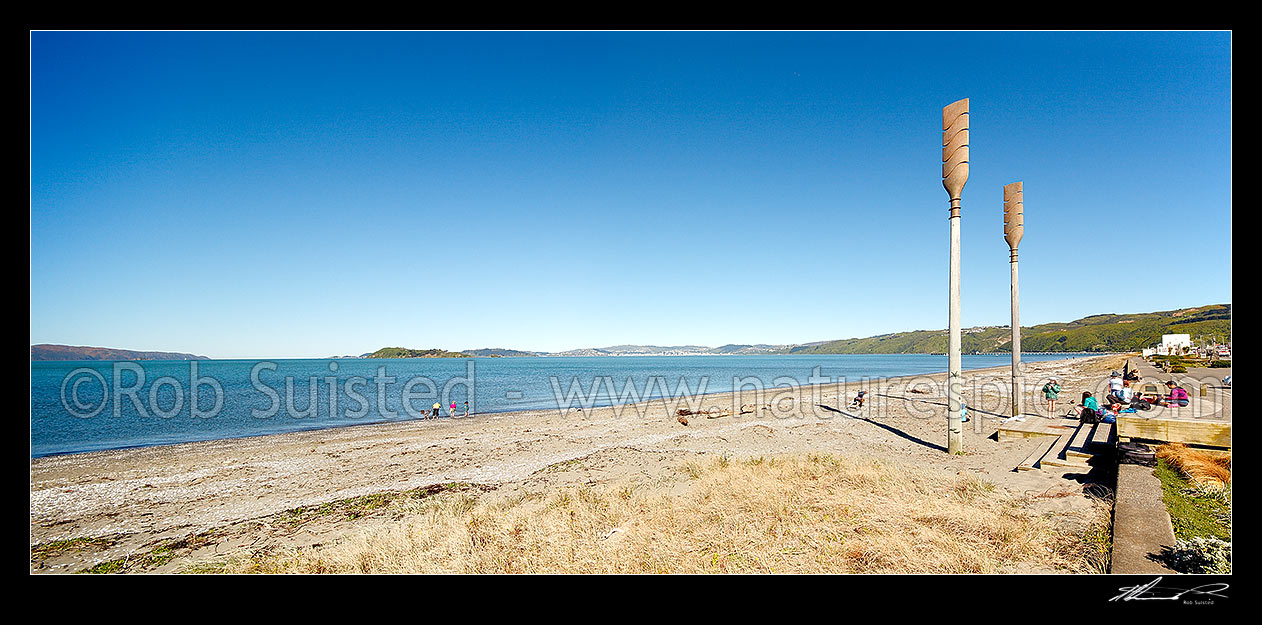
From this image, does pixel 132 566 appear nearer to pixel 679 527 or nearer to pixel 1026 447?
pixel 679 527

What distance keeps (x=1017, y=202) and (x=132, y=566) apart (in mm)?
18591

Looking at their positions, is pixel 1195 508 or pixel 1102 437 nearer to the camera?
pixel 1195 508

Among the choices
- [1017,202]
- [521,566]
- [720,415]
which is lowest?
[720,415]

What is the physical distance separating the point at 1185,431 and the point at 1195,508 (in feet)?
9.09

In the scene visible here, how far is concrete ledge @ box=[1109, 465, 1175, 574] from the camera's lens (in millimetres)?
4211

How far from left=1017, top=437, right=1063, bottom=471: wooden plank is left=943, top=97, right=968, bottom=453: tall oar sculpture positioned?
1.38 m

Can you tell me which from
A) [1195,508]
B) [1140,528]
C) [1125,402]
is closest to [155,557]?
[1140,528]

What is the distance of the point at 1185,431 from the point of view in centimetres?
753

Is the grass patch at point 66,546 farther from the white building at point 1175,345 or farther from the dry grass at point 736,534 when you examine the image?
the white building at point 1175,345

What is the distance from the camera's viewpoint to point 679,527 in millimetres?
6012

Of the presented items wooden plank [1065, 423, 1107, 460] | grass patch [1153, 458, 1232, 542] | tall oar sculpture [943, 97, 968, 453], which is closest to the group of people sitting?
wooden plank [1065, 423, 1107, 460]

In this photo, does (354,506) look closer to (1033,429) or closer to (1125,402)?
(1033,429)
